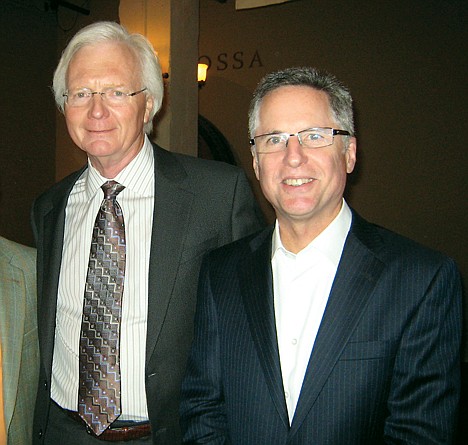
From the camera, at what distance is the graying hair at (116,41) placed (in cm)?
172

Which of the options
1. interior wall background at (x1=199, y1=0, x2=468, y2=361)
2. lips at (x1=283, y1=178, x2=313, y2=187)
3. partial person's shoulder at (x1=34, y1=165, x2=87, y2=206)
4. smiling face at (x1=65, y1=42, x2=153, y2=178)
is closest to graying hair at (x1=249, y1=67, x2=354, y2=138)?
lips at (x1=283, y1=178, x2=313, y2=187)

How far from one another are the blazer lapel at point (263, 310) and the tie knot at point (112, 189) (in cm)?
53

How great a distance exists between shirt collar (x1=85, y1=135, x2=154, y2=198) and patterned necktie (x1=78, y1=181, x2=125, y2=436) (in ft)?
0.46

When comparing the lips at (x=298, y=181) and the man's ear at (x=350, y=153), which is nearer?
the lips at (x=298, y=181)

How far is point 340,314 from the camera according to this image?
4.00ft

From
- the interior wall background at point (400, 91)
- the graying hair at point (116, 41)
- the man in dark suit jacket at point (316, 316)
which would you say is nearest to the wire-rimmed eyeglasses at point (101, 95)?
the graying hair at point (116, 41)

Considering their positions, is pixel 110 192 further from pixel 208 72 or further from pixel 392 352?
pixel 208 72

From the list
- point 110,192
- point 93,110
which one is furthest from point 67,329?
point 93,110

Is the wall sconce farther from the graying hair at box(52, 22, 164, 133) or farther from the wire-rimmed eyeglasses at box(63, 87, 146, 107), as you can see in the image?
the wire-rimmed eyeglasses at box(63, 87, 146, 107)

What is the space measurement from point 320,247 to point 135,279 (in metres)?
0.63

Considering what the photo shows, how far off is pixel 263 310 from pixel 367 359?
11.9 inches

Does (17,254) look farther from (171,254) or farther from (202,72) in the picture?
(202,72)

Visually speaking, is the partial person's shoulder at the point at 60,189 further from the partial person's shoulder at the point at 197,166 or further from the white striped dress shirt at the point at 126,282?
the partial person's shoulder at the point at 197,166

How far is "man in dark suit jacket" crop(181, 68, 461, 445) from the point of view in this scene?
1.17m
